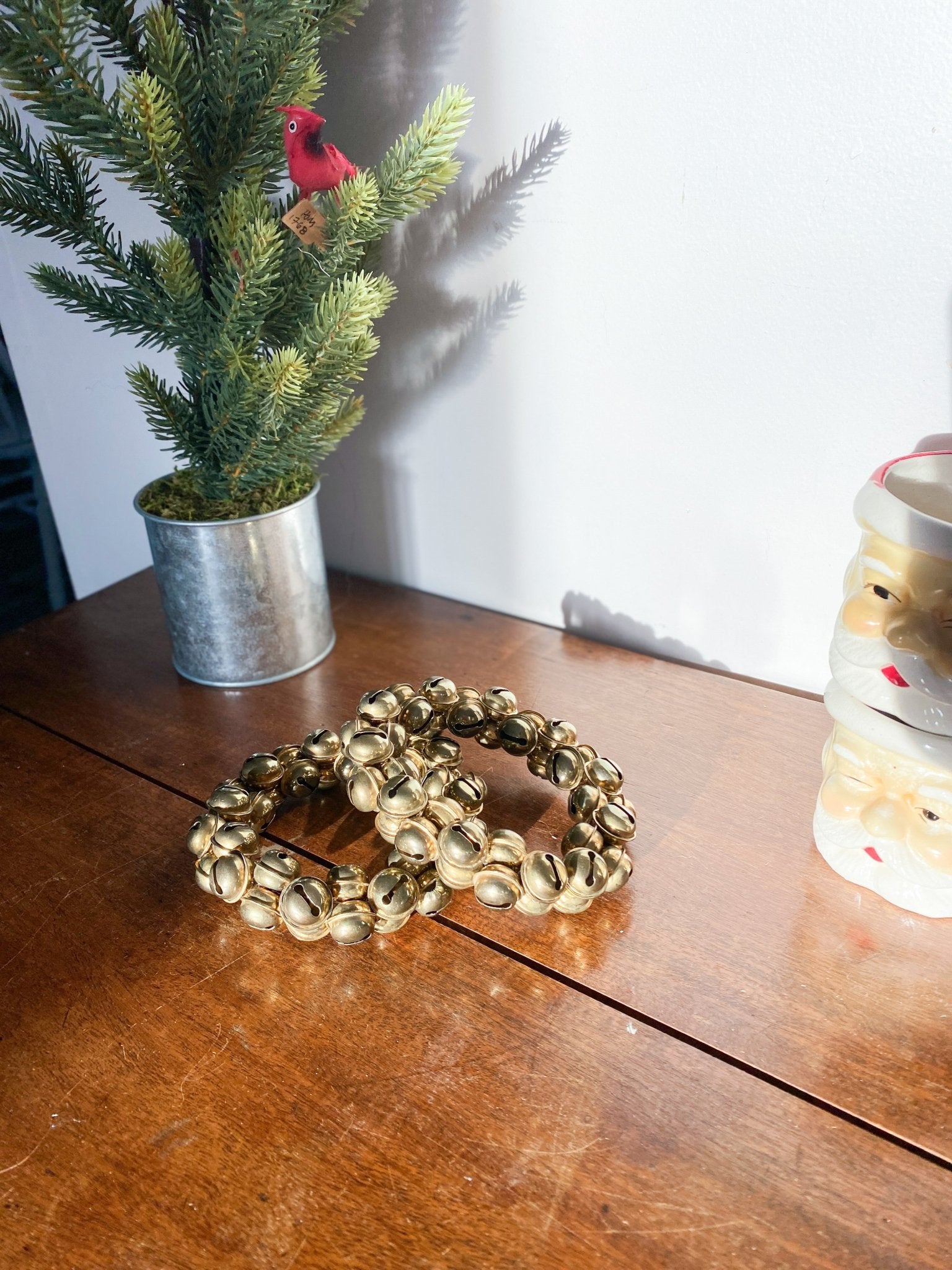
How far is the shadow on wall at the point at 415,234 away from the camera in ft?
2.11

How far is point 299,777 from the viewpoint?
0.57 meters

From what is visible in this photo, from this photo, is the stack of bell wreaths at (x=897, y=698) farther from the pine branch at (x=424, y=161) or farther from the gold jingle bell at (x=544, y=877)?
the pine branch at (x=424, y=161)

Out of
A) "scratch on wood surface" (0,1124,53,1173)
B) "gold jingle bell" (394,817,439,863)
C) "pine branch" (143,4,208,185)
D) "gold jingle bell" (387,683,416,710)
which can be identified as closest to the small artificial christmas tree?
"pine branch" (143,4,208,185)

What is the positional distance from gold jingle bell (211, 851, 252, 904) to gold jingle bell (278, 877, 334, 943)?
0.07 ft

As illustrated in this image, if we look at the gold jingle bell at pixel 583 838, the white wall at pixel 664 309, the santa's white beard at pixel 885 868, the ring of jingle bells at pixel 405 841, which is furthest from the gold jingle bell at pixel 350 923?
the white wall at pixel 664 309

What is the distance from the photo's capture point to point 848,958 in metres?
0.46

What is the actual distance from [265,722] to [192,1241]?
1.16ft

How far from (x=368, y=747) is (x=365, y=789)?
0.09 ft

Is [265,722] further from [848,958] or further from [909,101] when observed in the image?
[909,101]

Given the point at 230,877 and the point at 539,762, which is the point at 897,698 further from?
the point at 230,877

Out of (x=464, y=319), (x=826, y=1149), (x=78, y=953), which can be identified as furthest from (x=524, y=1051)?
(x=464, y=319)

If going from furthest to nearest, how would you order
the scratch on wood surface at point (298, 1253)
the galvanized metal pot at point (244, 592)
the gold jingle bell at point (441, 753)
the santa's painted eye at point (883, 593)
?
the galvanized metal pot at point (244, 592), the gold jingle bell at point (441, 753), the santa's painted eye at point (883, 593), the scratch on wood surface at point (298, 1253)

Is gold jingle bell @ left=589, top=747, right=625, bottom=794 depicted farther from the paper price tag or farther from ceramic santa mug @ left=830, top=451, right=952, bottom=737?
the paper price tag

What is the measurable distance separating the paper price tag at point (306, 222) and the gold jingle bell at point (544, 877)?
392mm
